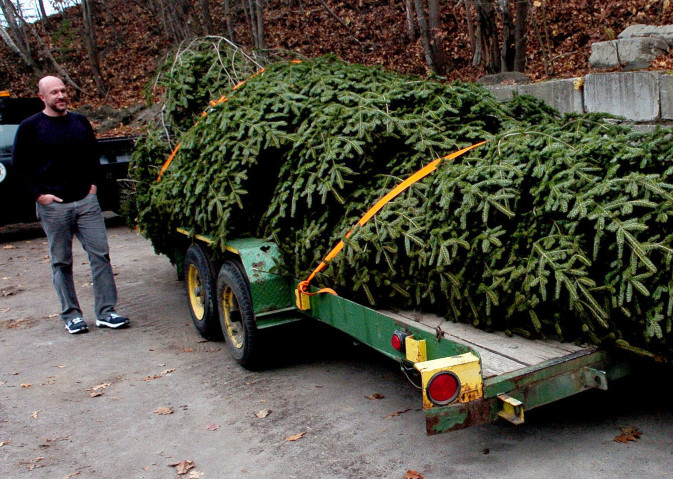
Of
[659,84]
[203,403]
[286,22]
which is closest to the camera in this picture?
[203,403]

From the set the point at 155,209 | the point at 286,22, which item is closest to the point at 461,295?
the point at 155,209

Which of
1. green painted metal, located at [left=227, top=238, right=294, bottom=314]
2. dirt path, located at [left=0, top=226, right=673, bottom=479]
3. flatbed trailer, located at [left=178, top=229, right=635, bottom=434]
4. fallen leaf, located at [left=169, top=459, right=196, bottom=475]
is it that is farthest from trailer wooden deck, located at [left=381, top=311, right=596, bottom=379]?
fallen leaf, located at [left=169, top=459, right=196, bottom=475]

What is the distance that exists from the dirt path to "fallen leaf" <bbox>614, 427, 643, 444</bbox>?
37 mm

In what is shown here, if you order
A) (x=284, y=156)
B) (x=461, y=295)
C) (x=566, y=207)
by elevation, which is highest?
(x=284, y=156)

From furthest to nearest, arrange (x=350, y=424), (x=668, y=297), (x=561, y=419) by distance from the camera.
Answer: (x=350, y=424), (x=561, y=419), (x=668, y=297)

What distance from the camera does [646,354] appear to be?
122 inches

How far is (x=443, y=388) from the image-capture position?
2.90 meters

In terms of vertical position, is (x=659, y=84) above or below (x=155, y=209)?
above

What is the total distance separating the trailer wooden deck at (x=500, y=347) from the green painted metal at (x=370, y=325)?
7 cm

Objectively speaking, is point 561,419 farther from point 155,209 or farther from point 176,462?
point 155,209

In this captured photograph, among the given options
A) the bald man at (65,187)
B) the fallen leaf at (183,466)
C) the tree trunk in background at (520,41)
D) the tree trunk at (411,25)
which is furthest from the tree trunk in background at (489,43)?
the fallen leaf at (183,466)

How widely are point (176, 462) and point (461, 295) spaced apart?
1774 millimetres

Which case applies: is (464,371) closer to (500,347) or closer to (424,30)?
(500,347)

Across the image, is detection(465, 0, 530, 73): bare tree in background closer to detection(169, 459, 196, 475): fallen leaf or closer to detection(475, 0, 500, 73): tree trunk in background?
detection(475, 0, 500, 73): tree trunk in background
